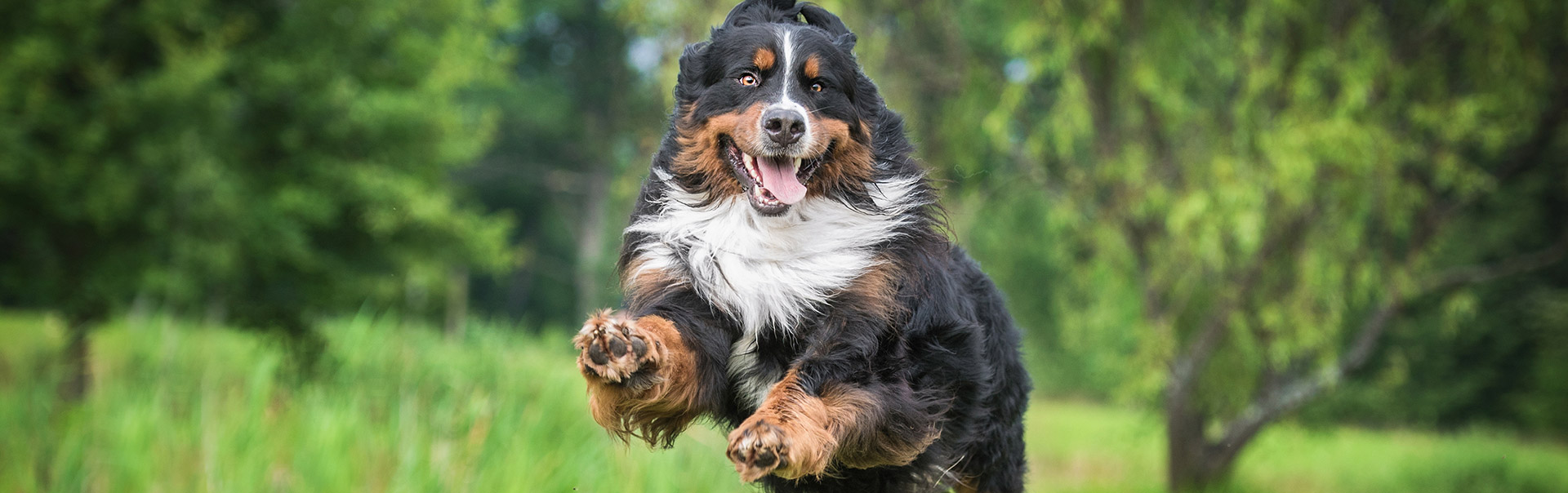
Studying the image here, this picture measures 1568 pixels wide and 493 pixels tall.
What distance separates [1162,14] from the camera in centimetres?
937

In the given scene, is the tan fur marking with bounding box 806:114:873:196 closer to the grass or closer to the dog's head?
the dog's head

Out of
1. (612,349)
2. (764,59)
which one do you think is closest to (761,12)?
(764,59)

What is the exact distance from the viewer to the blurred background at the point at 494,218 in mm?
6078

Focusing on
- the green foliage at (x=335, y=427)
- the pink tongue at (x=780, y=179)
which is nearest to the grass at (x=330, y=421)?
the green foliage at (x=335, y=427)

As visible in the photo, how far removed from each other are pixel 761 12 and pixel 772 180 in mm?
556

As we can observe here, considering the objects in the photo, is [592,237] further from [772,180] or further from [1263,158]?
[772,180]

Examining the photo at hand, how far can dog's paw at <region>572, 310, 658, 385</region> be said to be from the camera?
2.46 metres

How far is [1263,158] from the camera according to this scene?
8.79 metres

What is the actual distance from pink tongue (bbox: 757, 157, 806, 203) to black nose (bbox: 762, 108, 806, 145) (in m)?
0.13

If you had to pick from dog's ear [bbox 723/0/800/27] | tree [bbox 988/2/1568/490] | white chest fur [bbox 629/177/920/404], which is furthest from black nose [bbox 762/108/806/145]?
tree [bbox 988/2/1568/490]

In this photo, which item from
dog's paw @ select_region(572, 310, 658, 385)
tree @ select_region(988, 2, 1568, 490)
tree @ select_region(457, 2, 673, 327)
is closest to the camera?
dog's paw @ select_region(572, 310, 658, 385)

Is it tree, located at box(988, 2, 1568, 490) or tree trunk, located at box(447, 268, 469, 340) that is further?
tree trunk, located at box(447, 268, 469, 340)

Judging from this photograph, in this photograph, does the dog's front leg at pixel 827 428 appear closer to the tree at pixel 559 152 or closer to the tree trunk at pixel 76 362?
the tree trunk at pixel 76 362

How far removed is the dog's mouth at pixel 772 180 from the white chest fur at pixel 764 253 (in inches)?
2.9
